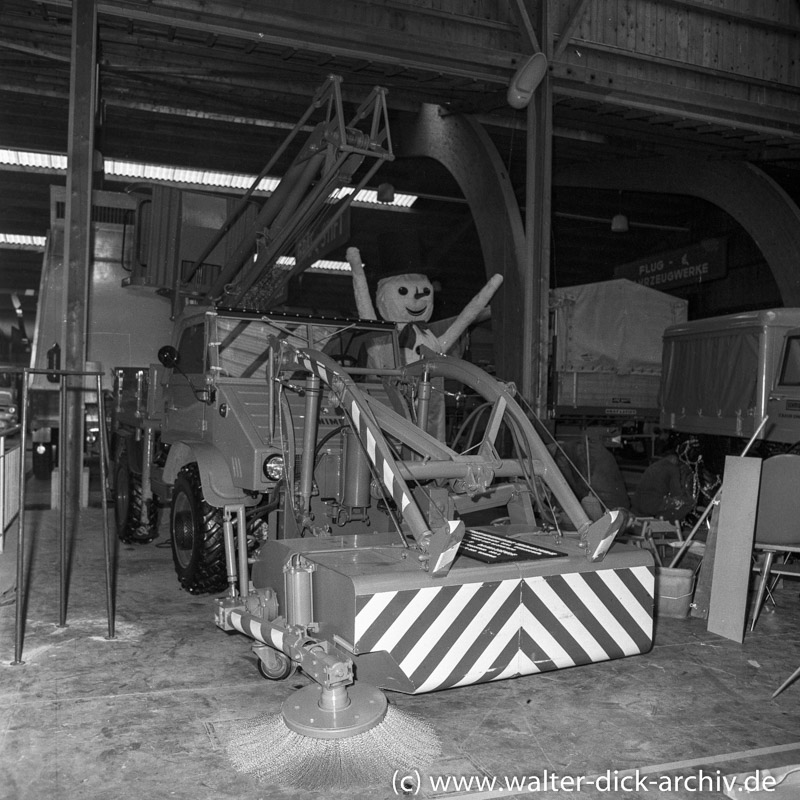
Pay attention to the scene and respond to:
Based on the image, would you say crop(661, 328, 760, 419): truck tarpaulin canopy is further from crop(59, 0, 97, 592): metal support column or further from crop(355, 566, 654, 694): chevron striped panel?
crop(59, 0, 97, 592): metal support column

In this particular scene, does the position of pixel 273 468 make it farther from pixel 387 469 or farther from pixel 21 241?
pixel 21 241

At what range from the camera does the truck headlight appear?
477cm

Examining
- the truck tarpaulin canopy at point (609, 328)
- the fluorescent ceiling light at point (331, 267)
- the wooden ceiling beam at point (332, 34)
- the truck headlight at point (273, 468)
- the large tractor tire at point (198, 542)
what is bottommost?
the large tractor tire at point (198, 542)

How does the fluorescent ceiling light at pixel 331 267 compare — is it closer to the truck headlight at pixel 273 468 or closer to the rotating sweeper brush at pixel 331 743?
the truck headlight at pixel 273 468

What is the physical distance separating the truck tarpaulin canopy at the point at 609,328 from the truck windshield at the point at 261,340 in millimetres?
6195

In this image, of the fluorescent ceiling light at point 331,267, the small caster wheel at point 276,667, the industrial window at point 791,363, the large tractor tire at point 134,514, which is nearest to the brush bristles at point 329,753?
the small caster wheel at point 276,667

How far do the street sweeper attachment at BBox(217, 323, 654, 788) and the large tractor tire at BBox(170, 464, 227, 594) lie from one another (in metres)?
0.84

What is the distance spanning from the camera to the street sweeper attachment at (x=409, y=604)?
3.18 m

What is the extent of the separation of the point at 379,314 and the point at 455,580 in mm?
6544

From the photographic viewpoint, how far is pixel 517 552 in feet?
12.7

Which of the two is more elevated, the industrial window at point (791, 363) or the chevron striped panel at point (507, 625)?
the industrial window at point (791, 363)

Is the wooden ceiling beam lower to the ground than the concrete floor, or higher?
higher

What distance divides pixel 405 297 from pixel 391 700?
6.06m

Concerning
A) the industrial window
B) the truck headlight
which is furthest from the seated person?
the truck headlight
